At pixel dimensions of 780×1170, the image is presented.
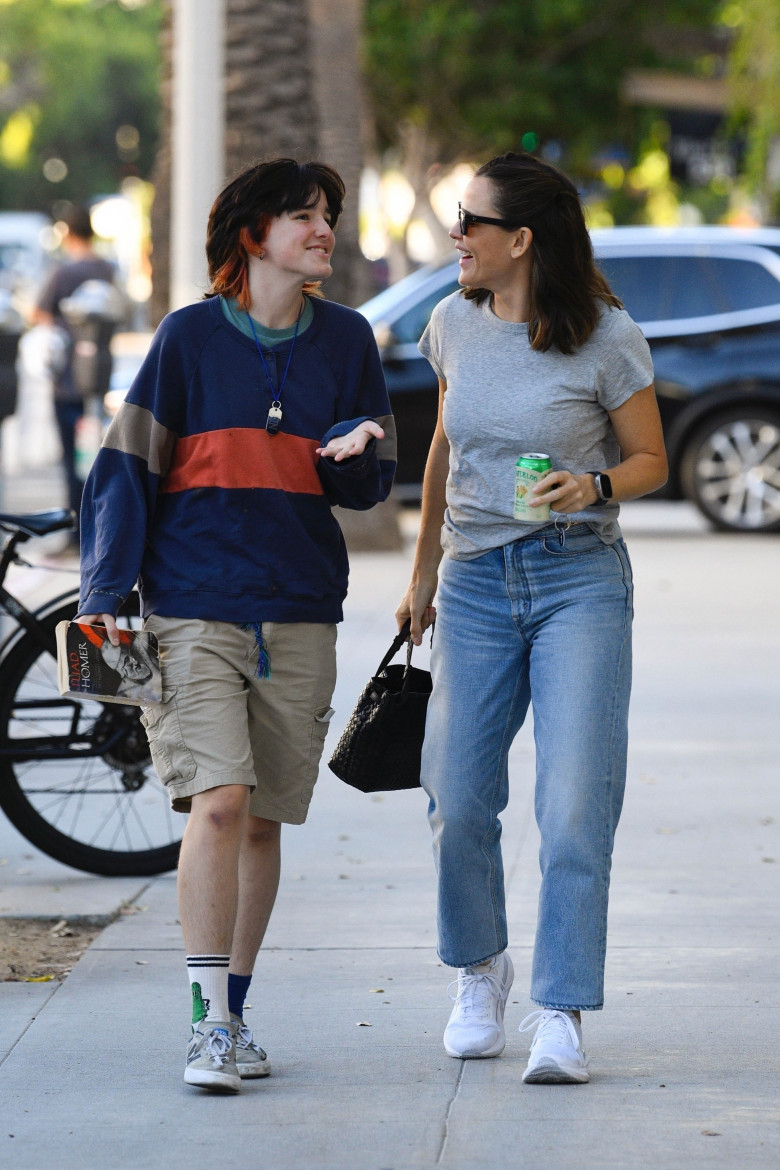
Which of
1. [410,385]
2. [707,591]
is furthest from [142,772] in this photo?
[410,385]

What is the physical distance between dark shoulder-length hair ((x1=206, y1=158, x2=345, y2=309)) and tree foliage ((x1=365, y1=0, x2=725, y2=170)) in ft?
89.2

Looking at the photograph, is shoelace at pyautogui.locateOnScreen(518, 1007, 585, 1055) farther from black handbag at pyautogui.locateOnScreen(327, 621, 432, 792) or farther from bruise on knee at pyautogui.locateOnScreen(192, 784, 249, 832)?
bruise on knee at pyautogui.locateOnScreen(192, 784, 249, 832)

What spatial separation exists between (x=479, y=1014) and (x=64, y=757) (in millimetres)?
1821

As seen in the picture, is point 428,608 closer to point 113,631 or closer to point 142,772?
point 113,631

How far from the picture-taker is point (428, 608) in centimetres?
427

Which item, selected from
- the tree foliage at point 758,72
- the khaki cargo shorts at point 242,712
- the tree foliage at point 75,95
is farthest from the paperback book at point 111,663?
the tree foliage at point 75,95

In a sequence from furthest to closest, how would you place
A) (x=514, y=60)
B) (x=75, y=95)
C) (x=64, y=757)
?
1. (x=75, y=95)
2. (x=514, y=60)
3. (x=64, y=757)

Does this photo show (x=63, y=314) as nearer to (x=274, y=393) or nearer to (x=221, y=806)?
(x=274, y=393)

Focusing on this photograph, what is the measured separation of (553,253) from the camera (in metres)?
3.97

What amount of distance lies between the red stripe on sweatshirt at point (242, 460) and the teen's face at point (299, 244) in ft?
1.10

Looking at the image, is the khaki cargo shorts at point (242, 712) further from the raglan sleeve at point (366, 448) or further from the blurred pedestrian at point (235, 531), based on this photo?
the raglan sleeve at point (366, 448)

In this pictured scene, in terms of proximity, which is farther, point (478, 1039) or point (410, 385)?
point (410, 385)

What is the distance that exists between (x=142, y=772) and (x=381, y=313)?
8280 millimetres

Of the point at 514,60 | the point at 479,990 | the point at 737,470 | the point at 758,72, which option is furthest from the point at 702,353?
the point at 514,60
